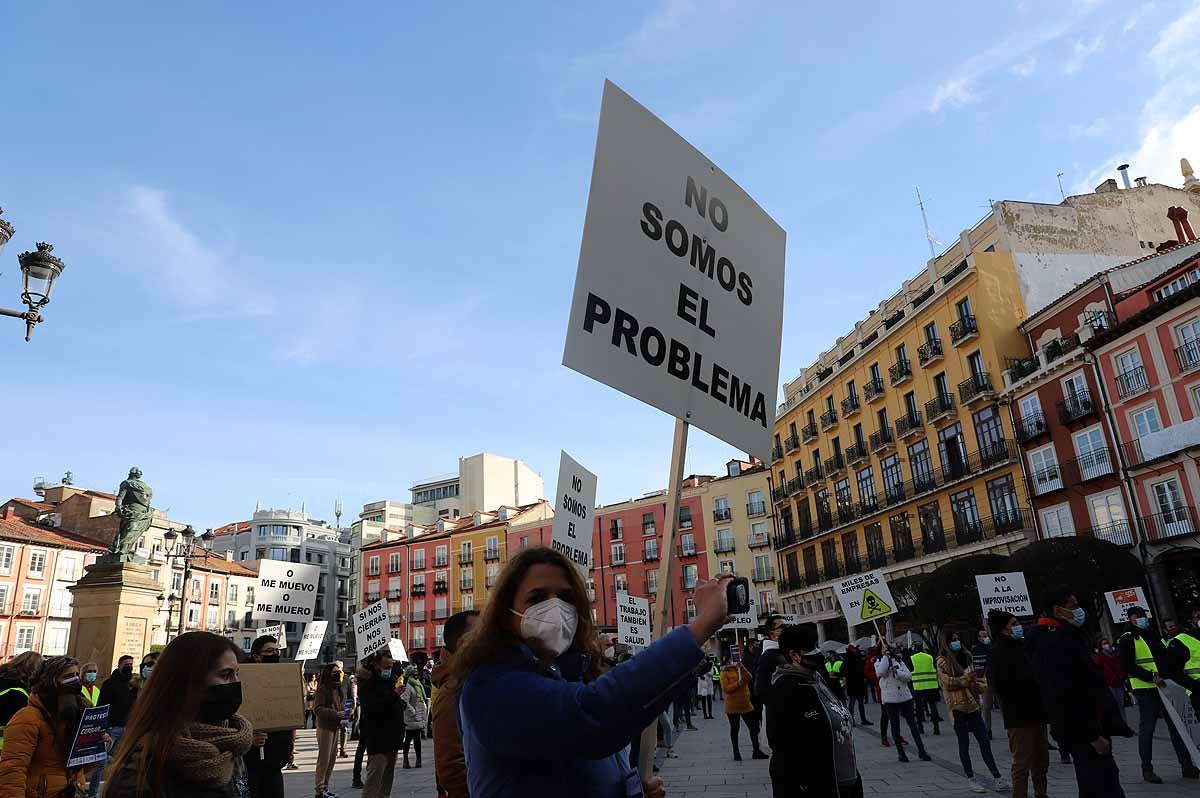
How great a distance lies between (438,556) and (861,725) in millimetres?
56325

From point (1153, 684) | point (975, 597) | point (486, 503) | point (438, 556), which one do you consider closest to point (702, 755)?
point (1153, 684)

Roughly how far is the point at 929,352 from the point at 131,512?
114 feet

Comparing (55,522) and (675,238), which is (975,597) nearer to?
(675,238)

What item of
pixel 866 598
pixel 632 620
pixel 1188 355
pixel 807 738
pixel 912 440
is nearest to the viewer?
pixel 807 738

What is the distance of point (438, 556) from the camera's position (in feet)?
234

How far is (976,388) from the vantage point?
117 feet

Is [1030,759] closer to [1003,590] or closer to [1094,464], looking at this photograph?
[1003,590]

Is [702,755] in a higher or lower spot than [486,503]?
lower

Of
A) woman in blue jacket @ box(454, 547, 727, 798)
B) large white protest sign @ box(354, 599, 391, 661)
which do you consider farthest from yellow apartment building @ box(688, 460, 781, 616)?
woman in blue jacket @ box(454, 547, 727, 798)

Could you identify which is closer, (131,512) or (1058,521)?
(131,512)

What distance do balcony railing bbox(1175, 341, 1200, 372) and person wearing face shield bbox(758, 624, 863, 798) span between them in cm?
2808

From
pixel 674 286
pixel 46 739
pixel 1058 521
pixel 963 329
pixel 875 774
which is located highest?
pixel 963 329

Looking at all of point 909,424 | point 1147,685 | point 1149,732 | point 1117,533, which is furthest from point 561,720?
point 909,424

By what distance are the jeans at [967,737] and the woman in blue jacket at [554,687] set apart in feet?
28.6
